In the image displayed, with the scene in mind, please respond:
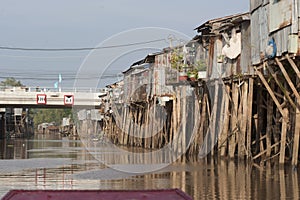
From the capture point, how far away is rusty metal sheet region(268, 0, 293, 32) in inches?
822

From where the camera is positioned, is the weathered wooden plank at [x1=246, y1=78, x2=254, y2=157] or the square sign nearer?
the weathered wooden plank at [x1=246, y1=78, x2=254, y2=157]

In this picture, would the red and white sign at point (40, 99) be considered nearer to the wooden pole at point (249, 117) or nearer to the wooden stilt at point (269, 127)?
the wooden pole at point (249, 117)

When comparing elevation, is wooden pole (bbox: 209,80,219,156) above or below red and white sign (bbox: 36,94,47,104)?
below

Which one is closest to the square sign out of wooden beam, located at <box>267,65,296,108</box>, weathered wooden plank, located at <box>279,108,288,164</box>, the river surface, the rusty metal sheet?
the river surface

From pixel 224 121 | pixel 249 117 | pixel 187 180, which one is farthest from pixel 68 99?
pixel 187 180

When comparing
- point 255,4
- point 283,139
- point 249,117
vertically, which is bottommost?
point 283,139

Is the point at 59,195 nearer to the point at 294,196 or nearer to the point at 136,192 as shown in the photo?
the point at 136,192

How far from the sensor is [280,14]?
71.1ft

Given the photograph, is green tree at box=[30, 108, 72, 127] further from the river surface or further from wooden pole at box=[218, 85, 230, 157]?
the river surface

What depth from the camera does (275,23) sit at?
22141 millimetres

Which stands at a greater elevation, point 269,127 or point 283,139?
point 269,127

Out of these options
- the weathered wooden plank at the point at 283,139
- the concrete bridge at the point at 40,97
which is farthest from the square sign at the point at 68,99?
the weathered wooden plank at the point at 283,139

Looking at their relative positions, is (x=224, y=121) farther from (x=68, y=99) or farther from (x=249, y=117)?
(x=68, y=99)

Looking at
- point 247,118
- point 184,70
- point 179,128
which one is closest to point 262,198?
point 247,118
